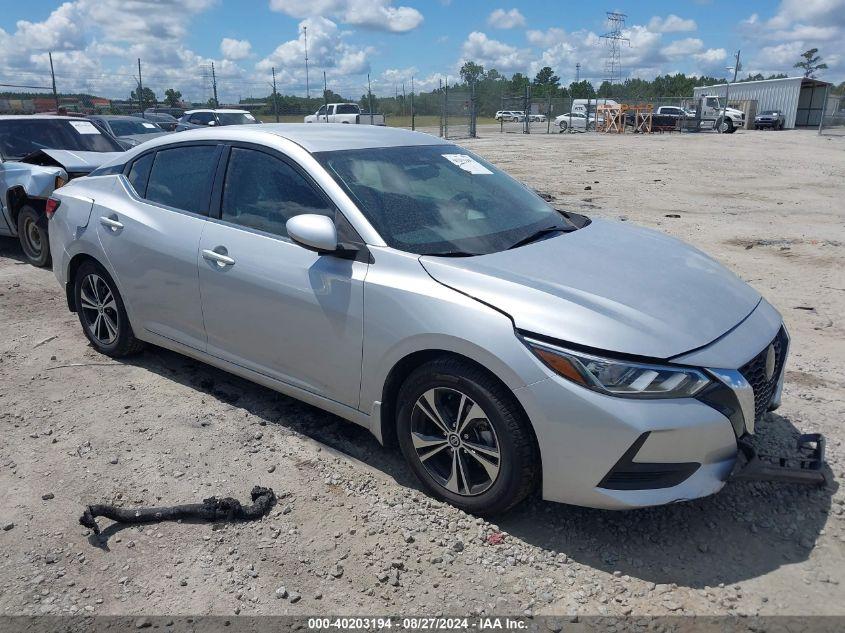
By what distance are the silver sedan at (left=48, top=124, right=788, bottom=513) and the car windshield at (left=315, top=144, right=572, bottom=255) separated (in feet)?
0.05

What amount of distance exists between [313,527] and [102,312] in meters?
2.75

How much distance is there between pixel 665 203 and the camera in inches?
492

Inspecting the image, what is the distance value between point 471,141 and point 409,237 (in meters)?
29.7

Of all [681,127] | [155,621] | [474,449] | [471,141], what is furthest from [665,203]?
[681,127]

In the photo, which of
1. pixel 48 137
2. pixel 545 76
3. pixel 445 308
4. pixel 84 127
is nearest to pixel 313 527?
pixel 445 308

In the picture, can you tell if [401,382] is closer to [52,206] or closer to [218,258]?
[218,258]

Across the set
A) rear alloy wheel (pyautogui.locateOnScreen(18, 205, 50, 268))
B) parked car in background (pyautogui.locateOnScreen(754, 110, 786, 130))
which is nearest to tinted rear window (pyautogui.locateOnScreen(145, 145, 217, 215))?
rear alloy wheel (pyautogui.locateOnScreen(18, 205, 50, 268))

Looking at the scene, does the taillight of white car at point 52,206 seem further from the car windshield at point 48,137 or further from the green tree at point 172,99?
the green tree at point 172,99

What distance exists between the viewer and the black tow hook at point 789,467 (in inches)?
116

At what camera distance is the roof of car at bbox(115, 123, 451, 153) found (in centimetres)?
388

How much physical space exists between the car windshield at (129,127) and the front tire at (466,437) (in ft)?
46.8

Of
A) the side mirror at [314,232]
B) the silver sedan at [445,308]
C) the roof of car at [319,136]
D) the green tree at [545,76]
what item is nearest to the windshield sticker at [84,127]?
the silver sedan at [445,308]

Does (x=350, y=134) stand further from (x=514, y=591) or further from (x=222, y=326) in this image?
(x=514, y=591)

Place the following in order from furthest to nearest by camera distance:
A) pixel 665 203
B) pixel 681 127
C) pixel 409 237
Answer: pixel 681 127 → pixel 665 203 → pixel 409 237
